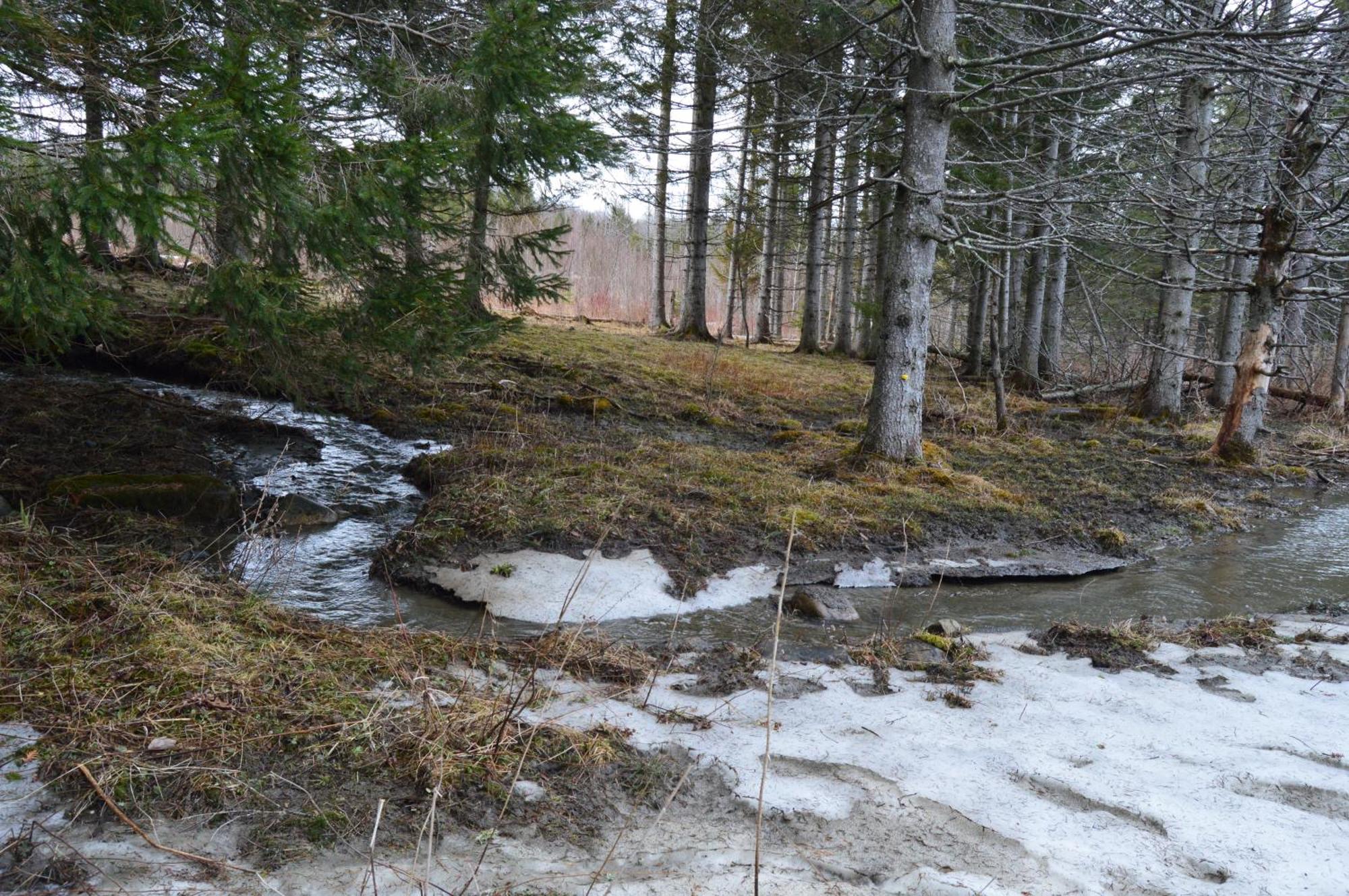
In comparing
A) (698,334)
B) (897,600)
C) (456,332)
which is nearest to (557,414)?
(456,332)

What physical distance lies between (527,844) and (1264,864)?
2322 millimetres

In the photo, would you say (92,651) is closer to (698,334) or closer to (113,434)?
(113,434)

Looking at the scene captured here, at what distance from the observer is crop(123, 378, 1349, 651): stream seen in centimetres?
498

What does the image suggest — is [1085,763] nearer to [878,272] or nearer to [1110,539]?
[1110,539]

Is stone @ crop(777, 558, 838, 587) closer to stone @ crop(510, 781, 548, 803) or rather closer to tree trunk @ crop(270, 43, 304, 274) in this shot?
stone @ crop(510, 781, 548, 803)

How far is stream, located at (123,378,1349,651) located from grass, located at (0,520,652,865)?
677mm

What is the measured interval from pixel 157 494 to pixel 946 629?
18.1ft

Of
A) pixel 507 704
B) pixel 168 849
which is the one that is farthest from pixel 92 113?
pixel 168 849

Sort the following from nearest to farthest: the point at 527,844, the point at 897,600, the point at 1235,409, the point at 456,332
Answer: the point at 527,844 < the point at 897,600 < the point at 456,332 < the point at 1235,409

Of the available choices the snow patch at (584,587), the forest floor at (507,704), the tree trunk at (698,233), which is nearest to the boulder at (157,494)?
the forest floor at (507,704)

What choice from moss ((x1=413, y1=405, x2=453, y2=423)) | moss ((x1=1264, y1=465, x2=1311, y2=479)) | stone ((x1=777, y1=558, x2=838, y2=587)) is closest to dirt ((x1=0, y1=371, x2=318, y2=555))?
moss ((x1=413, y1=405, x2=453, y2=423))

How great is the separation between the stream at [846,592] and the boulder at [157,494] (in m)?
0.40

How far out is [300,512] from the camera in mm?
6473

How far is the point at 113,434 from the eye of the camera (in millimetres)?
7199
